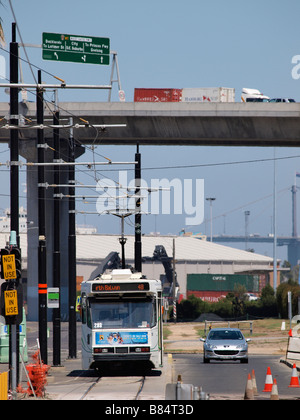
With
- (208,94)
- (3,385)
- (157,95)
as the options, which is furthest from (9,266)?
(208,94)

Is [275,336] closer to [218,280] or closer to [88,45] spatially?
[88,45]

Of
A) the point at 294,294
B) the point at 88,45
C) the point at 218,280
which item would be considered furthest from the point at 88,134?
the point at 218,280

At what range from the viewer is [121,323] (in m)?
29.4

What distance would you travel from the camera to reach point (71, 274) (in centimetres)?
3841

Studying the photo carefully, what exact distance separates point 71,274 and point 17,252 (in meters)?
16.4

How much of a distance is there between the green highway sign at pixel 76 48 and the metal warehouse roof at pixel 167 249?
8554 centimetres

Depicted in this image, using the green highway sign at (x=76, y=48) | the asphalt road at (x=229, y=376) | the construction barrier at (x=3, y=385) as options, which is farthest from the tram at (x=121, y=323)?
the green highway sign at (x=76, y=48)

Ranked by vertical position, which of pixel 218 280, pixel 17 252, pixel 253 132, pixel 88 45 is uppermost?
pixel 88 45

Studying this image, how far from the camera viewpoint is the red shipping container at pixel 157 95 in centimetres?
6531

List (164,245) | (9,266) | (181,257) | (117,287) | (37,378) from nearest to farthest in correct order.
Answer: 1. (9,266)
2. (37,378)
3. (117,287)
4. (181,257)
5. (164,245)

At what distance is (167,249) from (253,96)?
91041 mm

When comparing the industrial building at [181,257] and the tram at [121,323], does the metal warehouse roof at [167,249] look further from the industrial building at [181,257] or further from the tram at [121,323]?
the tram at [121,323]

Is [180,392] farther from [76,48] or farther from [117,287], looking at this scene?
[76,48]

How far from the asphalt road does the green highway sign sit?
2621 cm
